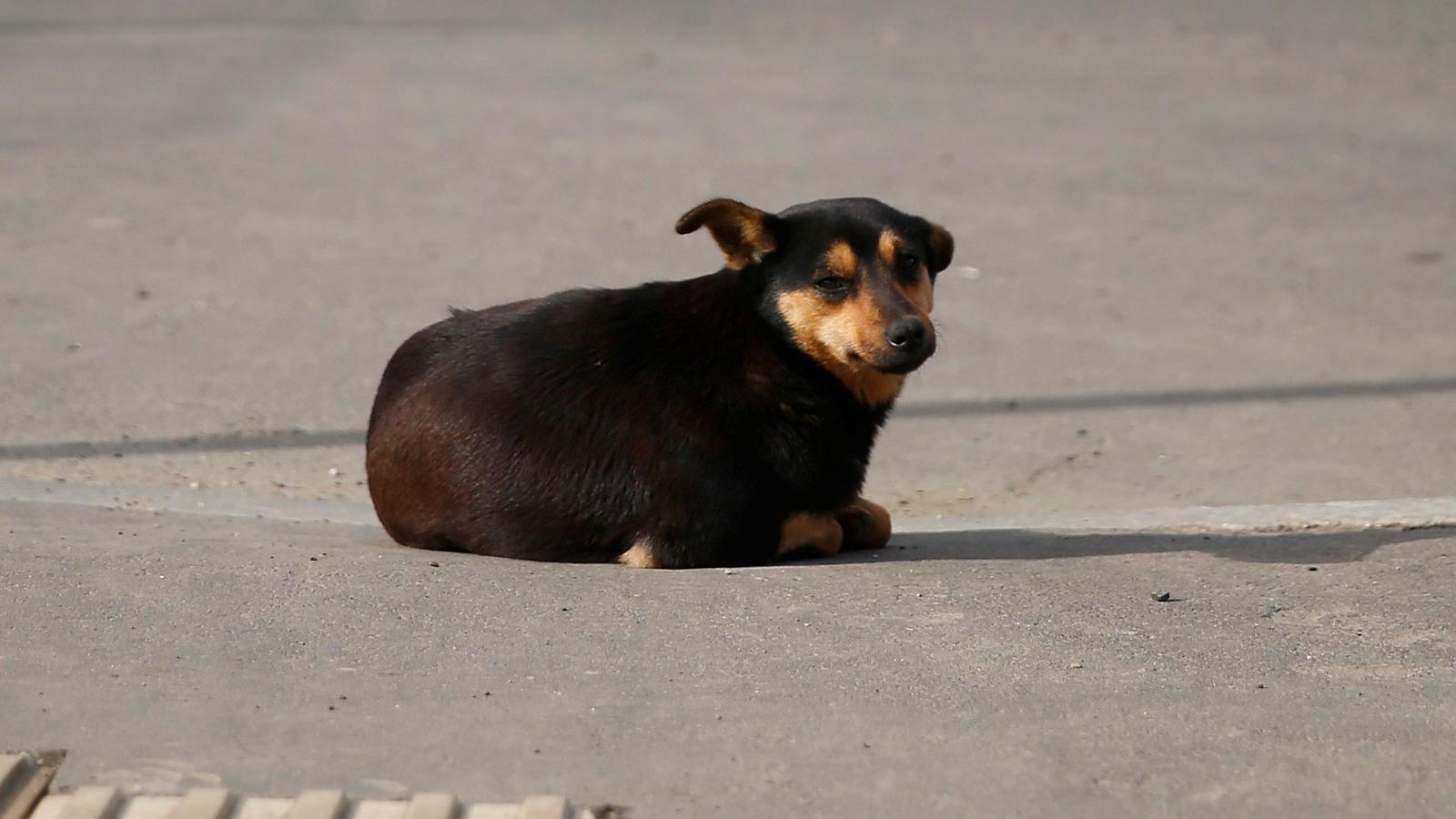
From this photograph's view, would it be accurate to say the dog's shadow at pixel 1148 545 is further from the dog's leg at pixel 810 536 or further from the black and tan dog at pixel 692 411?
the black and tan dog at pixel 692 411

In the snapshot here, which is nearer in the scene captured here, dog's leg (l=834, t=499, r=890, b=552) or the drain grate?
the drain grate

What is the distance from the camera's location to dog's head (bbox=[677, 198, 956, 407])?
19.3ft

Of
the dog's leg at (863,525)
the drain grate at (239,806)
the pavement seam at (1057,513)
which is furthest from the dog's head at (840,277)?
the drain grate at (239,806)

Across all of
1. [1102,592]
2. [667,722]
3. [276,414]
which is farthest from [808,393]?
[276,414]

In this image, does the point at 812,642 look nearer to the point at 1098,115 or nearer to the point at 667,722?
the point at 667,722

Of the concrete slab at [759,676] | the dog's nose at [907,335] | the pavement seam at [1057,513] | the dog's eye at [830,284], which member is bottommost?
the pavement seam at [1057,513]

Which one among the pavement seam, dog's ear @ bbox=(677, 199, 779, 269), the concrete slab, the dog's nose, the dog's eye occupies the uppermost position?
dog's ear @ bbox=(677, 199, 779, 269)

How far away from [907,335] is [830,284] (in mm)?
340

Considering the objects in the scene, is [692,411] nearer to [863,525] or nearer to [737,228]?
[737,228]

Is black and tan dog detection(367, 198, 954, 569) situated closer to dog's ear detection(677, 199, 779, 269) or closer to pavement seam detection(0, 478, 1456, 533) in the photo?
dog's ear detection(677, 199, 779, 269)

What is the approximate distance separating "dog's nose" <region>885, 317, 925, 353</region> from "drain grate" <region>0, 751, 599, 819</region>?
219cm

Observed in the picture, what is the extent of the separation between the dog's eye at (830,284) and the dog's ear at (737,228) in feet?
0.65

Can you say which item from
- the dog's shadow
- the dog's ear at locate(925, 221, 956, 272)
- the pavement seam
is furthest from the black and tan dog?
the pavement seam

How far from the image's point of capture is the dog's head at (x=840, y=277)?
5887mm
